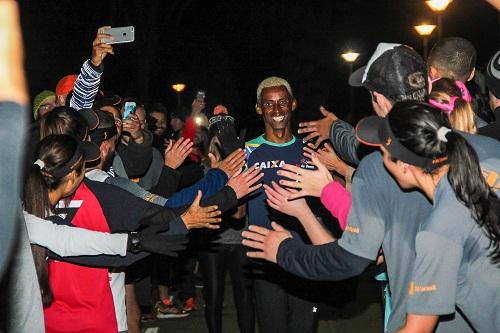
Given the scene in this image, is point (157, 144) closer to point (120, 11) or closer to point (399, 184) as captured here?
point (399, 184)

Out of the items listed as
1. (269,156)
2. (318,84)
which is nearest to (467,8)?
(318,84)

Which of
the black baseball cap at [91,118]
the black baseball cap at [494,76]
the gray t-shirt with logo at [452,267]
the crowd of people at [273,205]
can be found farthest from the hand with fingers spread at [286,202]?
the black baseball cap at [91,118]

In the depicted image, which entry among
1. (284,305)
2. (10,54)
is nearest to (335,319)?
(284,305)

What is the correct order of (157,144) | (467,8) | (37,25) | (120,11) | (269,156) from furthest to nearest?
(467,8)
(120,11)
(37,25)
(157,144)
(269,156)

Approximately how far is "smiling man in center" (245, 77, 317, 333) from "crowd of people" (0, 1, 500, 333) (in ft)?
0.04

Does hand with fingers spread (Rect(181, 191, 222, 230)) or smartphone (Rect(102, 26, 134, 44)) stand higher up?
smartphone (Rect(102, 26, 134, 44))

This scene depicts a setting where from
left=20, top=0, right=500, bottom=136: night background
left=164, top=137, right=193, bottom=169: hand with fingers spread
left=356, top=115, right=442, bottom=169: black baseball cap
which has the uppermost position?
left=20, top=0, right=500, bottom=136: night background

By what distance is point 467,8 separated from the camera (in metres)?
33.3

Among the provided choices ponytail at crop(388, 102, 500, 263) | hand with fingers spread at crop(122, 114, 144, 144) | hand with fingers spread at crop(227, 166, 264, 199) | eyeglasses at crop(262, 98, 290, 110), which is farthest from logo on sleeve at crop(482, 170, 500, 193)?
hand with fingers spread at crop(122, 114, 144, 144)

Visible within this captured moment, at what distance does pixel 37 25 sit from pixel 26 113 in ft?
67.7

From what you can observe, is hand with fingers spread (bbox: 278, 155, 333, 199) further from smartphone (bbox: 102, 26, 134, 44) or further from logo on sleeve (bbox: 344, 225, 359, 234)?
smartphone (bbox: 102, 26, 134, 44)

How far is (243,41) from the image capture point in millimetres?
40094

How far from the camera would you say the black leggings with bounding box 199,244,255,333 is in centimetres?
693

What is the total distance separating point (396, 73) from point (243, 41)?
36.9 meters
